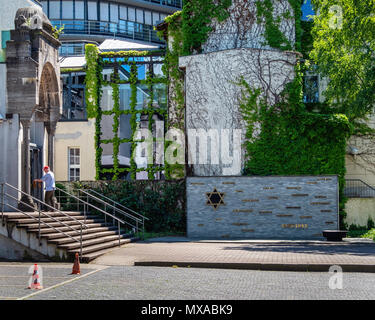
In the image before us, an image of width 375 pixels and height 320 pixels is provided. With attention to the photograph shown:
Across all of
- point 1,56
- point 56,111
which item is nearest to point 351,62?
point 56,111

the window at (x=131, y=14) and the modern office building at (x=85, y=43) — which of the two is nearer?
the modern office building at (x=85, y=43)

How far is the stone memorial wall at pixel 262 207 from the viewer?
2494 centimetres

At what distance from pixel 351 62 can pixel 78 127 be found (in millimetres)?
18053

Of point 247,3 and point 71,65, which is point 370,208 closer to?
point 247,3

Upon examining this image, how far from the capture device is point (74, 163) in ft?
120

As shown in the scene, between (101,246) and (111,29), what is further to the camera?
(111,29)

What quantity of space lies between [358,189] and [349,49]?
9.10 metres

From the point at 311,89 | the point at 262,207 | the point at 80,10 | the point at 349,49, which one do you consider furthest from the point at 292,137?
the point at 80,10

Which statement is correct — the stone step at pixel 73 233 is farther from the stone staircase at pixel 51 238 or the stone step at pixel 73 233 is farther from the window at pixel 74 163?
the window at pixel 74 163

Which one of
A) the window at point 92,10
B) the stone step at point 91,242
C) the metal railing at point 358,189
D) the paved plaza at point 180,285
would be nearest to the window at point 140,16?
the window at point 92,10

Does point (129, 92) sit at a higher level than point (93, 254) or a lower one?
higher

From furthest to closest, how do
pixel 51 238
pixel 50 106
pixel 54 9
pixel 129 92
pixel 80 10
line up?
pixel 80 10 < pixel 54 9 < pixel 129 92 < pixel 50 106 < pixel 51 238

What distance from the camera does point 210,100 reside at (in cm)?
2870

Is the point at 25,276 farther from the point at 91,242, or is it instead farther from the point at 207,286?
the point at 91,242
